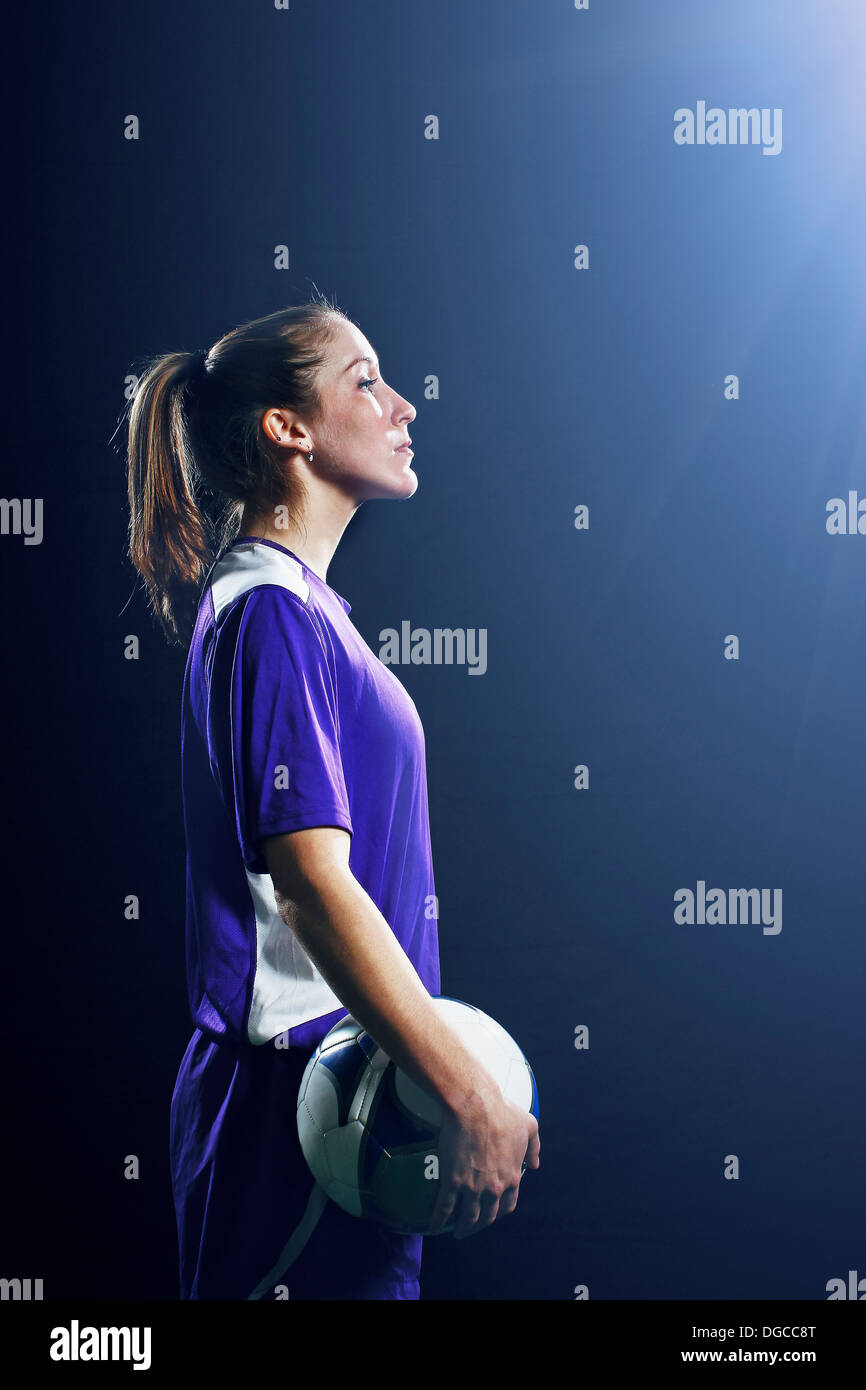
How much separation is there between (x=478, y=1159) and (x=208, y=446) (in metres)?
0.99

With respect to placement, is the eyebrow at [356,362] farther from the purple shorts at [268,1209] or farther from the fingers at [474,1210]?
the fingers at [474,1210]

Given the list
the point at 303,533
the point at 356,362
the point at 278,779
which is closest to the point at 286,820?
the point at 278,779

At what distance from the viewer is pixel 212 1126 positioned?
1262 millimetres

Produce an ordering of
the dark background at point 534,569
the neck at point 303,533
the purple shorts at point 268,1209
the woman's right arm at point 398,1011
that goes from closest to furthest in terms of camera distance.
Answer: the woman's right arm at point 398,1011 → the purple shorts at point 268,1209 → the neck at point 303,533 → the dark background at point 534,569

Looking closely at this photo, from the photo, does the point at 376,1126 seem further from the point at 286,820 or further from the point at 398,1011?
the point at 286,820

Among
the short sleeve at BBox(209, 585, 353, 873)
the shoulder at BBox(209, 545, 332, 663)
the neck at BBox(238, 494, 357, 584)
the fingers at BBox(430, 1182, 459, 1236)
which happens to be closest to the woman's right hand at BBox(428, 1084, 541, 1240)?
the fingers at BBox(430, 1182, 459, 1236)

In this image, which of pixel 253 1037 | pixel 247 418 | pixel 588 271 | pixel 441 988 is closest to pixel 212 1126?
pixel 253 1037

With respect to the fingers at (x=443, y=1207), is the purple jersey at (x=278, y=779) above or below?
above

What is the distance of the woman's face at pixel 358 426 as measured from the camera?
1.40m

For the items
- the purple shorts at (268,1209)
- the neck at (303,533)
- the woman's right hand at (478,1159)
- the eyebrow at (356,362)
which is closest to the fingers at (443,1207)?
the woman's right hand at (478,1159)

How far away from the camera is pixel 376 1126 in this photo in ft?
3.75

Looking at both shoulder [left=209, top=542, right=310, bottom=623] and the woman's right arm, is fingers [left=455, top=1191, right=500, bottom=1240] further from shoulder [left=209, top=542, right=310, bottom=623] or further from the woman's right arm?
shoulder [left=209, top=542, right=310, bottom=623]

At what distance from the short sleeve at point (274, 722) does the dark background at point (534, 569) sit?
11.4 inches
